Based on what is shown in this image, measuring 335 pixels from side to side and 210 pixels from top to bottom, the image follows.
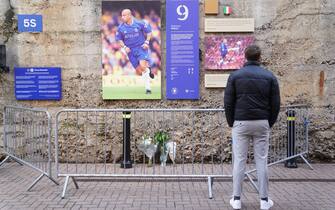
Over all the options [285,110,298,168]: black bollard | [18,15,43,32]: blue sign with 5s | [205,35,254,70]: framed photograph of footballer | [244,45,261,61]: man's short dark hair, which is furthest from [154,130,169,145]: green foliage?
[18,15,43,32]: blue sign with 5s

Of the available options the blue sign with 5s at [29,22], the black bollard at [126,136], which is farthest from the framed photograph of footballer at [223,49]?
the blue sign with 5s at [29,22]

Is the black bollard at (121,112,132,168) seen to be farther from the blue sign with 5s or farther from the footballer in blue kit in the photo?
the blue sign with 5s

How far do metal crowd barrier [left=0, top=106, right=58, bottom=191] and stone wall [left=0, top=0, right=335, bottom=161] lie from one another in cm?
99

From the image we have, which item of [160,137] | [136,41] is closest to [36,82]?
[136,41]

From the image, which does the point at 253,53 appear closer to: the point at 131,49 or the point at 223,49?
the point at 223,49

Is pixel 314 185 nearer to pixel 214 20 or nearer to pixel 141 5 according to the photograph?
pixel 214 20

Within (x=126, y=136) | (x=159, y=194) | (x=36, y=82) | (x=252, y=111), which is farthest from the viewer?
(x=36, y=82)

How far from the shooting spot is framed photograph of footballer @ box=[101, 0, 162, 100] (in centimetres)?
883

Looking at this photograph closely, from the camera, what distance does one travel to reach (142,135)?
26.6 ft

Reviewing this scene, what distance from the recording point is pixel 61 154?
344 inches

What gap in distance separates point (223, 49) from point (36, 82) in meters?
3.62

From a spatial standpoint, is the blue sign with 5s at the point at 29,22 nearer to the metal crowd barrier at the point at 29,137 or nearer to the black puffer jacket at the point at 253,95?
the metal crowd barrier at the point at 29,137

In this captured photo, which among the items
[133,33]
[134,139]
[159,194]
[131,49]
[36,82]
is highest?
[133,33]

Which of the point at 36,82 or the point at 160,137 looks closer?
the point at 160,137
